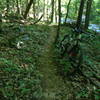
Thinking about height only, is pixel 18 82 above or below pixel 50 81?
above

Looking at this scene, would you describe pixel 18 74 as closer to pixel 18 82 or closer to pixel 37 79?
pixel 18 82

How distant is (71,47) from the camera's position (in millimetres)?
7145

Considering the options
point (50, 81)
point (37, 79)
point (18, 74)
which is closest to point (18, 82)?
point (18, 74)

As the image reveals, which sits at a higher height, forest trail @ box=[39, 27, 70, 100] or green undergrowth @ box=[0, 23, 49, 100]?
green undergrowth @ box=[0, 23, 49, 100]

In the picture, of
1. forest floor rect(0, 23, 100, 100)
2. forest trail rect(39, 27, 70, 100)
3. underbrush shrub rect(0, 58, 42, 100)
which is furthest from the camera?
forest trail rect(39, 27, 70, 100)

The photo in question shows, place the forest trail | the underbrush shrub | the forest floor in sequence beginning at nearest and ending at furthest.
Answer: the underbrush shrub, the forest floor, the forest trail

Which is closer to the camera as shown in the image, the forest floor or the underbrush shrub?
the underbrush shrub

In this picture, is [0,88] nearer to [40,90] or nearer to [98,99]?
[40,90]

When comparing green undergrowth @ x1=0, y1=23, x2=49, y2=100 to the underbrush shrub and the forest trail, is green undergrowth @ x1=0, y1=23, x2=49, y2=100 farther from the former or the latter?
the forest trail

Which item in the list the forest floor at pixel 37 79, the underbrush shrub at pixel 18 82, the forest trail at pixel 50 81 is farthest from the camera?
the forest trail at pixel 50 81

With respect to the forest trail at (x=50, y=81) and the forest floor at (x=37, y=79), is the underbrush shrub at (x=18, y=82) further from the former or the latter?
the forest trail at (x=50, y=81)

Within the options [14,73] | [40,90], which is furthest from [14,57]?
[40,90]

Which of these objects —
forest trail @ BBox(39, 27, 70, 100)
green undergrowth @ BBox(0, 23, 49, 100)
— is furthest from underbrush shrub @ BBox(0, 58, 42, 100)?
forest trail @ BBox(39, 27, 70, 100)

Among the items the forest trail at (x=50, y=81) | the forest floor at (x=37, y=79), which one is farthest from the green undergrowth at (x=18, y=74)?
the forest trail at (x=50, y=81)
